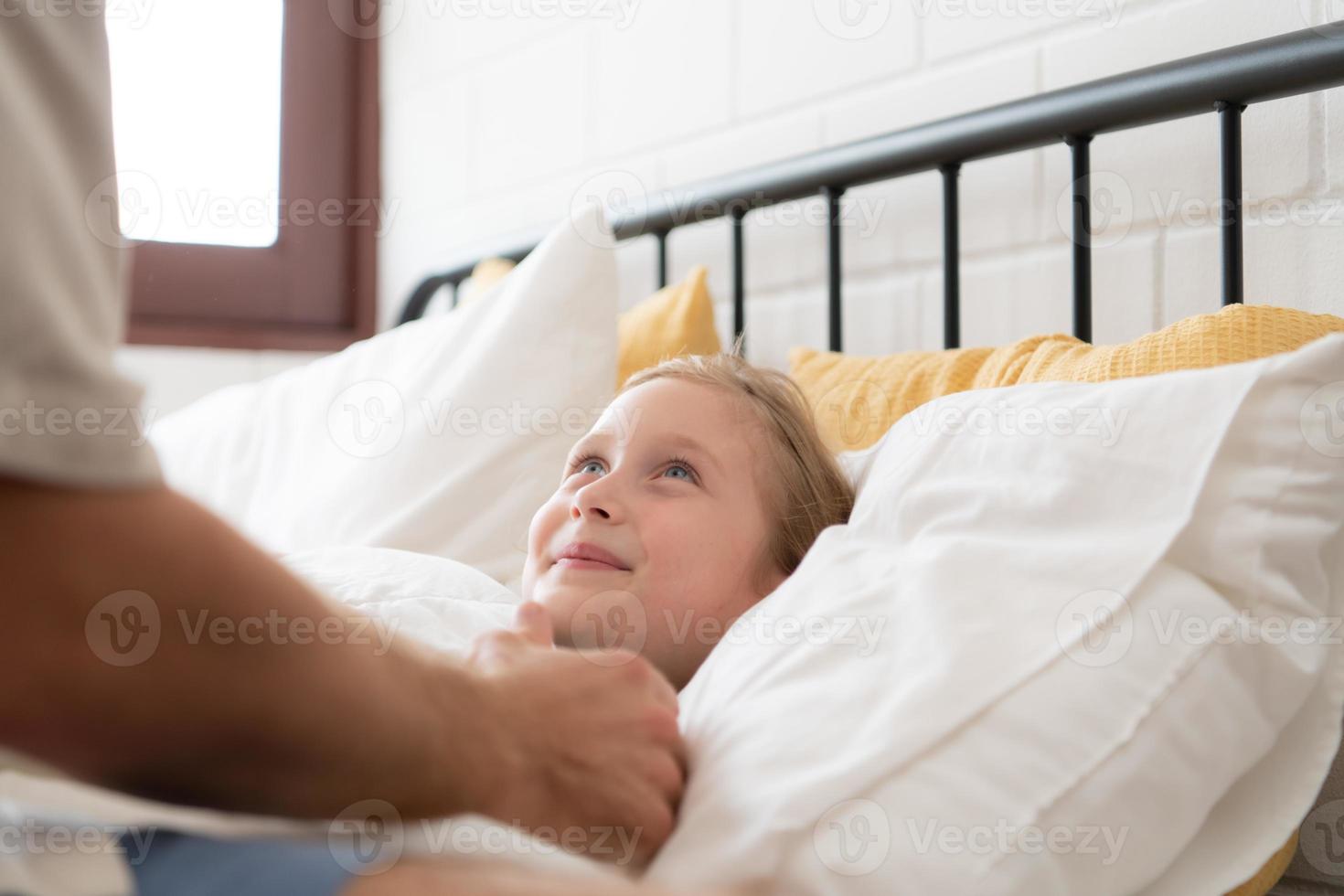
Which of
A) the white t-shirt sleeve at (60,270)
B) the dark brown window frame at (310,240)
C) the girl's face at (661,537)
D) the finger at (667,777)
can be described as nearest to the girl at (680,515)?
the girl's face at (661,537)

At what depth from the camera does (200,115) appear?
2545mm

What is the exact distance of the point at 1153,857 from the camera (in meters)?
0.67

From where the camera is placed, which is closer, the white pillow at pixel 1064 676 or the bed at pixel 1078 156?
the white pillow at pixel 1064 676

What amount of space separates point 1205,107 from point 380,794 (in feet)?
2.91

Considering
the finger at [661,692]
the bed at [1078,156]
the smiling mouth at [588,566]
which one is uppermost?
the bed at [1078,156]

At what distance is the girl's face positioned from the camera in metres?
0.97

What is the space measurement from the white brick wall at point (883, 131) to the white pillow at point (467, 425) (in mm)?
337

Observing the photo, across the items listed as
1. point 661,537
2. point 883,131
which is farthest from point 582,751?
point 883,131

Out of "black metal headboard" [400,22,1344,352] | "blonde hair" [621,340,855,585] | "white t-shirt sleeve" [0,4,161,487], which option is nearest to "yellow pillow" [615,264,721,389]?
"black metal headboard" [400,22,1344,352]

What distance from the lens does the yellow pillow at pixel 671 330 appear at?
58.1 inches

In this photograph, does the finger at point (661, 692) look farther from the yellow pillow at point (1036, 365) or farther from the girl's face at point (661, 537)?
the yellow pillow at point (1036, 365)

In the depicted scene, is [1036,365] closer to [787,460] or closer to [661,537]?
[787,460]

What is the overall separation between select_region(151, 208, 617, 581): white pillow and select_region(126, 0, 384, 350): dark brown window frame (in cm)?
109

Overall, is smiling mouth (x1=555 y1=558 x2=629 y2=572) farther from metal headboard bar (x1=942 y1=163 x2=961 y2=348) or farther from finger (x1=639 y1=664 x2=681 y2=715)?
metal headboard bar (x1=942 y1=163 x2=961 y2=348)
